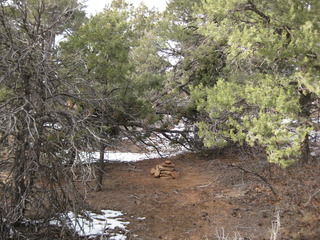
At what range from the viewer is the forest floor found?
7308 millimetres

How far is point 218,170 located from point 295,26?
22.5 ft

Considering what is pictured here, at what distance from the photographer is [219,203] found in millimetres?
9320

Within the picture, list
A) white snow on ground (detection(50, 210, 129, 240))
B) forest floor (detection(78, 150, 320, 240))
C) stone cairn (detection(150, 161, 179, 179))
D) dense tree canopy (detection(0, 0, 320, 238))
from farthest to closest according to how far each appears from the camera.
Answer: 1. stone cairn (detection(150, 161, 179, 179))
2. forest floor (detection(78, 150, 320, 240))
3. white snow on ground (detection(50, 210, 129, 240))
4. dense tree canopy (detection(0, 0, 320, 238))

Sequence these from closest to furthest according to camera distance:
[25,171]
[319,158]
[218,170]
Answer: [25,171] → [319,158] → [218,170]

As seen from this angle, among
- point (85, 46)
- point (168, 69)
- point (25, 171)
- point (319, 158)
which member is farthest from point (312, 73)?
point (168, 69)

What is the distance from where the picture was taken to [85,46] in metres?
9.15

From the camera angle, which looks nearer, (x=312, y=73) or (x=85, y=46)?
(x=312, y=73)

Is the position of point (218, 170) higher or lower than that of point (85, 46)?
lower

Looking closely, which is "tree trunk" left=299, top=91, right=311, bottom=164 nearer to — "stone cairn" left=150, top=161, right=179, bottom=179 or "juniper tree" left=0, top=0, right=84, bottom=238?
"stone cairn" left=150, top=161, right=179, bottom=179

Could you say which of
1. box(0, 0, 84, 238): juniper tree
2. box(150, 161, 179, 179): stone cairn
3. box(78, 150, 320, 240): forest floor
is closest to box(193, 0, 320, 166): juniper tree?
box(78, 150, 320, 240): forest floor

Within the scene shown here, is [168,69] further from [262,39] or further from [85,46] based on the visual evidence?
[262,39]

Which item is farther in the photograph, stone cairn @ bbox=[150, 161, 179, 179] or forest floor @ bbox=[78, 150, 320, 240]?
stone cairn @ bbox=[150, 161, 179, 179]

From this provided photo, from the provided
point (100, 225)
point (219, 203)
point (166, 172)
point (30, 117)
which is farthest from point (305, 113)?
point (30, 117)

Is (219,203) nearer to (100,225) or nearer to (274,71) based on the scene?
(100,225)
